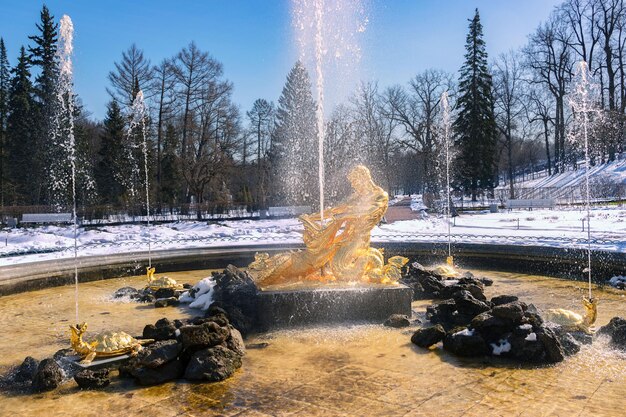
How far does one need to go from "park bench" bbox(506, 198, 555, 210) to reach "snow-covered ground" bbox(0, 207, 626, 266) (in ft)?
9.21

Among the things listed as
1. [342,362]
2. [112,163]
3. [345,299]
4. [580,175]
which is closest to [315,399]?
[342,362]

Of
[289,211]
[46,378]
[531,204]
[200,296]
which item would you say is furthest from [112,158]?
[46,378]

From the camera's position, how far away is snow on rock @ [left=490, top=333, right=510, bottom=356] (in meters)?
5.88

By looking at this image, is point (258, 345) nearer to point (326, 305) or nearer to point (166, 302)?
point (326, 305)

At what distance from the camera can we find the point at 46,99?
39156 millimetres

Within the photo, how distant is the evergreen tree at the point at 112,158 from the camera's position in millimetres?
40406

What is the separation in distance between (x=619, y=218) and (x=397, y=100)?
29639mm

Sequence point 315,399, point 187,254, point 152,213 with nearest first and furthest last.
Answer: point 315,399 < point 187,254 < point 152,213

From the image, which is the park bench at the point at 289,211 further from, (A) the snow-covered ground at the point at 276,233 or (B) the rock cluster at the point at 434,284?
(B) the rock cluster at the point at 434,284

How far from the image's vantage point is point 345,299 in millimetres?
7645

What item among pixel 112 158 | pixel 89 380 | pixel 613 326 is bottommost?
pixel 89 380

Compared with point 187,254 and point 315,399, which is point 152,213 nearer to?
point 187,254

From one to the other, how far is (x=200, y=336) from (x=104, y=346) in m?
1.09

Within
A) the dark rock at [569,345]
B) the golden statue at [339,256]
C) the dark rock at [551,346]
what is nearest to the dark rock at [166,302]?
the golden statue at [339,256]
